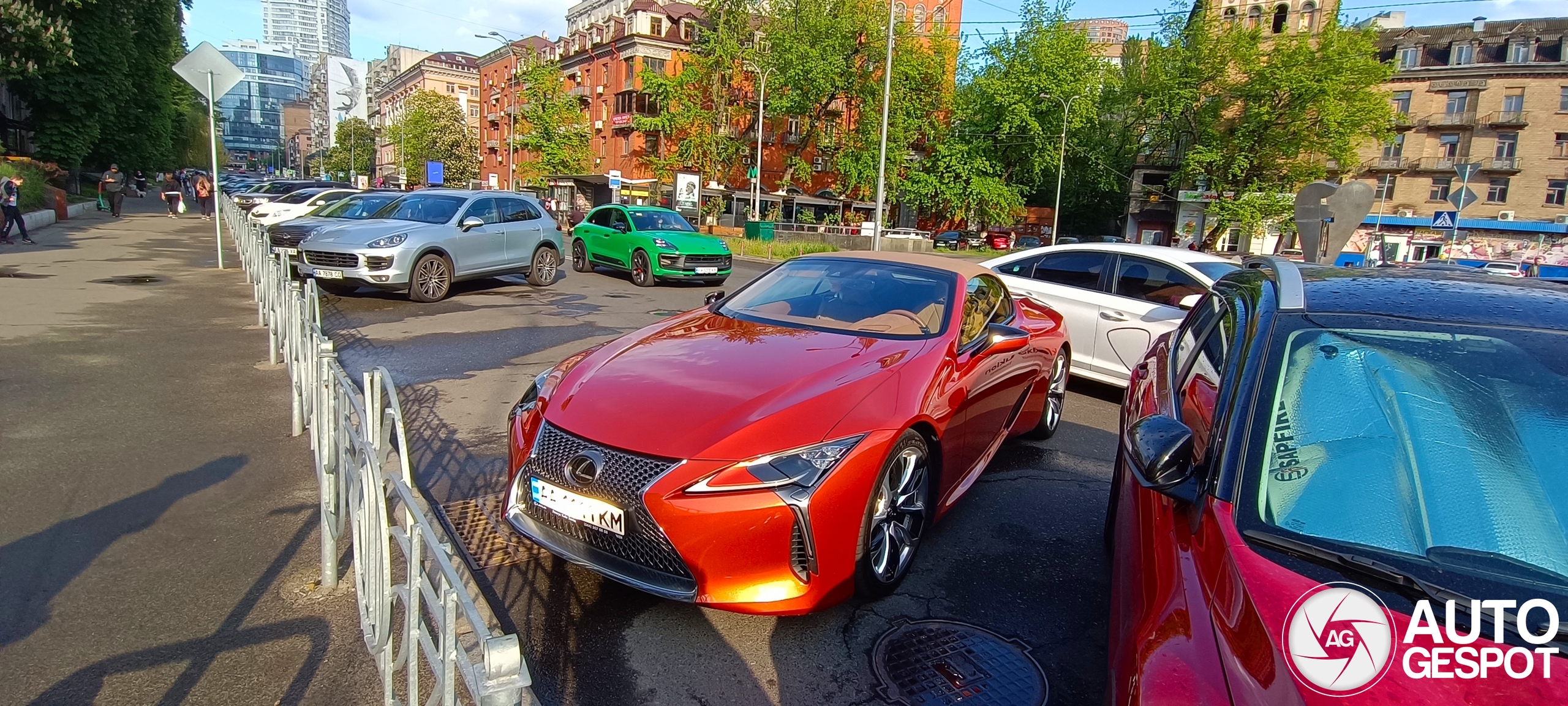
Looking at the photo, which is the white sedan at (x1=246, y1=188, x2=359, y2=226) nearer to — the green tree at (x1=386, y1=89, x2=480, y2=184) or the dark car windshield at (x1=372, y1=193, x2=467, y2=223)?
the dark car windshield at (x1=372, y1=193, x2=467, y2=223)

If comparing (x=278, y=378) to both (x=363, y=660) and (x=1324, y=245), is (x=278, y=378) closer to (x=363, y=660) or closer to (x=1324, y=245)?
(x=363, y=660)

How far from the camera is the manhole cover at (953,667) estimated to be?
288 centimetres

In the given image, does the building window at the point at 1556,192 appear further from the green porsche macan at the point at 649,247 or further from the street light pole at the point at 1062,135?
the green porsche macan at the point at 649,247

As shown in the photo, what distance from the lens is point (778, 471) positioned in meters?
3.04

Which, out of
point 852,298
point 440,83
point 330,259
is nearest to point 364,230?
point 330,259

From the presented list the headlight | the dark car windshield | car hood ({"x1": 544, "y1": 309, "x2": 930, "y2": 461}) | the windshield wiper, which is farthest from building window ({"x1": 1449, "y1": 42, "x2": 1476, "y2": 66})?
the windshield wiper

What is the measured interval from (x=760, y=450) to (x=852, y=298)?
2032 mm

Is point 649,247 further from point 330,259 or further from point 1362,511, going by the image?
point 1362,511

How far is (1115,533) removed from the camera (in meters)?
3.38

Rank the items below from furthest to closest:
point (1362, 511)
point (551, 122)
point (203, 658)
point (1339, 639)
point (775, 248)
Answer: point (551, 122)
point (775, 248)
point (203, 658)
point (1362, 511)
point (1339, 639)

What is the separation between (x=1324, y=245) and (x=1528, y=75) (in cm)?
6440

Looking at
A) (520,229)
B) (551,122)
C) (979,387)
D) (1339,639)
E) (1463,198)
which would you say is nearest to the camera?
(1339,639)

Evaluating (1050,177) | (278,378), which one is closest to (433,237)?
(278,378)

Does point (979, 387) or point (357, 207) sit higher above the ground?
point (357, 207)
